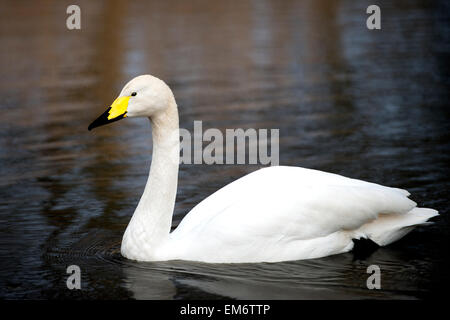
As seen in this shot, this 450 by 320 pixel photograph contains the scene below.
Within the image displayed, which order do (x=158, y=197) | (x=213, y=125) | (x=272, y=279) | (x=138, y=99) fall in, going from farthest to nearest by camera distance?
1. (x=213, y=125)
2. (x=158, y=197)
3. (x=138, y=99)
4. (x=272, y=279)

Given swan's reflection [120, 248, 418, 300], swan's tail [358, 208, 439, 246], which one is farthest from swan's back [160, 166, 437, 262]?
swan's reflection [120, 248, 418, 300]

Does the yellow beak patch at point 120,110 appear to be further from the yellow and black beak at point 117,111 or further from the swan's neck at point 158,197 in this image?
the swan's neck at point 158,197

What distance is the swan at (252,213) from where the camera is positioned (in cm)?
725

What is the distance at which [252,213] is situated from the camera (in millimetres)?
7254

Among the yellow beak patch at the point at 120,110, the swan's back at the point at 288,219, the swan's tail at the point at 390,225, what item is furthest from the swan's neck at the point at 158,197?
the swan's tail at the point at 390,225

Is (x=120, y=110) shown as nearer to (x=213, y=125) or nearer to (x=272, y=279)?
(x=272, y=279)

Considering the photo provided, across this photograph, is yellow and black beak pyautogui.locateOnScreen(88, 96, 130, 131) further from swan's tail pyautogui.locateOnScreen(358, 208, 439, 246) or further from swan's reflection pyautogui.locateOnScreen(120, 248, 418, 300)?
swan's tail pyautogui.locateOnScreen(358, 208, 439, 246)

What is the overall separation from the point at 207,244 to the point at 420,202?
8.90ft

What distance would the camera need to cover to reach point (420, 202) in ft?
29.3

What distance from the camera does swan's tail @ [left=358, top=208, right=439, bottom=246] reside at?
25.0 feet

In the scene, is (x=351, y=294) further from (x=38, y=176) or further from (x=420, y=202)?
(x=38, y=176)

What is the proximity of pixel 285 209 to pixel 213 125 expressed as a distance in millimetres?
5994

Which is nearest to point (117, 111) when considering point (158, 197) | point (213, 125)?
point (158, 197)
